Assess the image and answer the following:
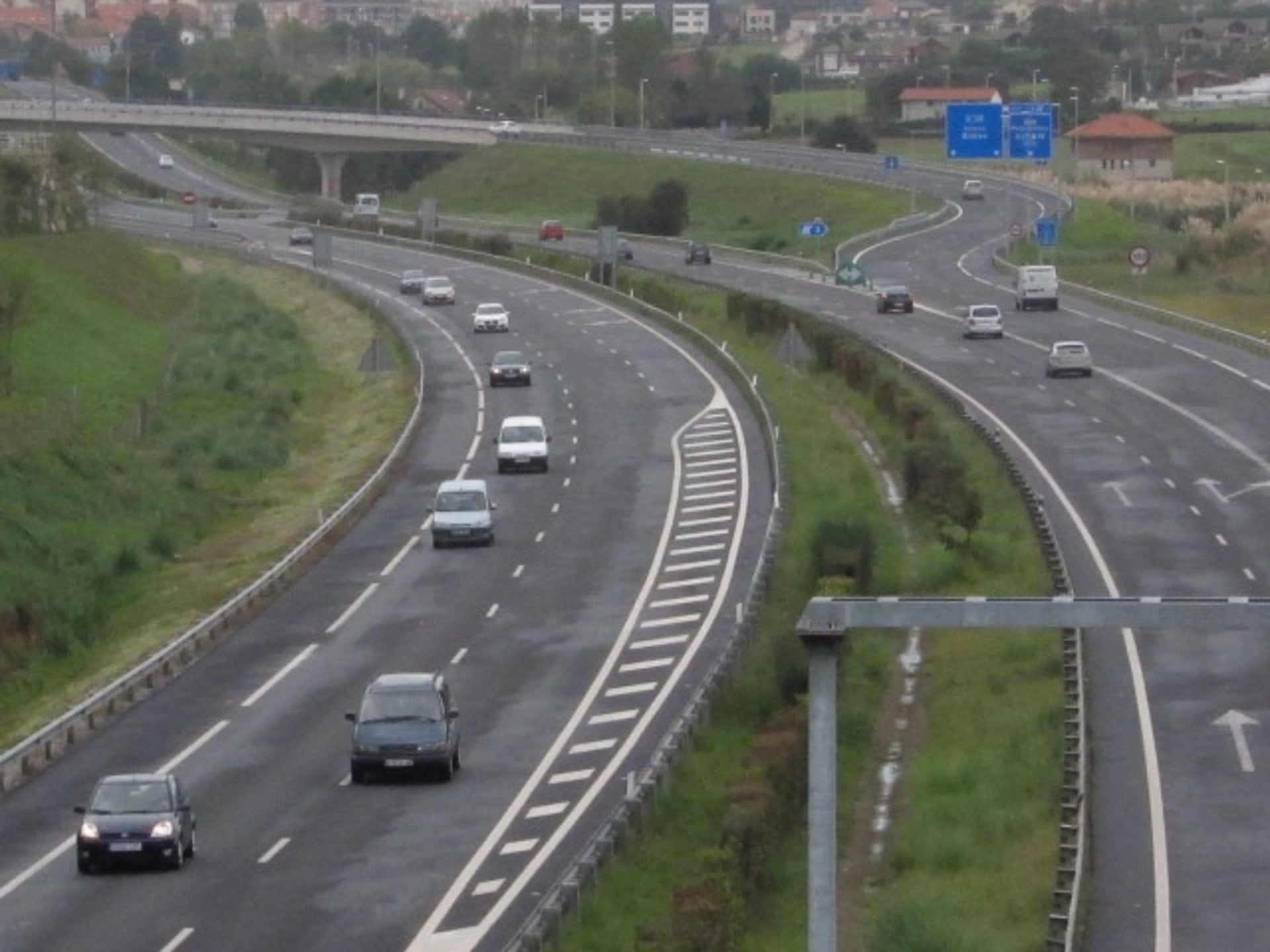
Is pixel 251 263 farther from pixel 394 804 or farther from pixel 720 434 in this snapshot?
pixel 394 804

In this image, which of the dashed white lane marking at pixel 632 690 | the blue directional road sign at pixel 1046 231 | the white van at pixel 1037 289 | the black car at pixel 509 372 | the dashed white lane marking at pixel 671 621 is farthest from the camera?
the blue directional road sign at pixel 1046 231

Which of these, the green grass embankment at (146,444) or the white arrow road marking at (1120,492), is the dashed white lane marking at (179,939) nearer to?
the green grass embankment at (146,444)

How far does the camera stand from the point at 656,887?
28734 millimetres

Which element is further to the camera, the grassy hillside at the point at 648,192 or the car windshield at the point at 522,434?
the grassy hillside at the point at 648,192

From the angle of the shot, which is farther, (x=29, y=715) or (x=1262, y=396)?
(x=1262, y=396)

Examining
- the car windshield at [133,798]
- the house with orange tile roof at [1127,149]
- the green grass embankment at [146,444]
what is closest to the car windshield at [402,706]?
the car windshield at [133,798]

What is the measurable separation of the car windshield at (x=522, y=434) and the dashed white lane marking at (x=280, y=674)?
1932 cm

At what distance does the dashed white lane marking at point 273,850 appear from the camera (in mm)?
30234

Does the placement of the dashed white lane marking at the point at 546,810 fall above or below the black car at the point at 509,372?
above

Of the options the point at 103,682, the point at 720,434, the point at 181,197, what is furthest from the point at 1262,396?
the point at 181,197

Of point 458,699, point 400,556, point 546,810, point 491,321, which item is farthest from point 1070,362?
point 546,810

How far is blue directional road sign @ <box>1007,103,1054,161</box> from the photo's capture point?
4183 inches

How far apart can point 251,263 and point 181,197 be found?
45083mm

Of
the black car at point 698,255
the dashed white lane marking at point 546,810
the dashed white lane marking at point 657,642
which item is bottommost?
the black car at point 698,255
